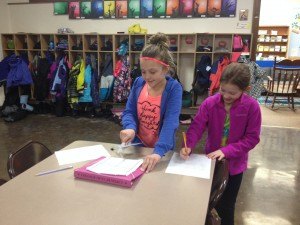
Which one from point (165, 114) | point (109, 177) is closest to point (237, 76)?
point (165, 114)

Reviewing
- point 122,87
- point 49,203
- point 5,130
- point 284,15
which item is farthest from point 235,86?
point 284,15

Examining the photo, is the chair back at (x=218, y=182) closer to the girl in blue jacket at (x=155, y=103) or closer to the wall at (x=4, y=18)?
the girl in blue jacket at (x=155, y=103)

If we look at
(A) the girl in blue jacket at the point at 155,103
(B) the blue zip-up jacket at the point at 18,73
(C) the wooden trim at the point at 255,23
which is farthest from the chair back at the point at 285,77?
(A) the girl in blue jacket at the point at 155,103

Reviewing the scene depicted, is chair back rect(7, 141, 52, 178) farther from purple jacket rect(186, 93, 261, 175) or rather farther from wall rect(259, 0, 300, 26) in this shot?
wall rect(259, 0, 300, 26)

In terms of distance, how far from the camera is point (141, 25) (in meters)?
5.14

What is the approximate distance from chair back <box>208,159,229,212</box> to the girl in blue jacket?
0.27m

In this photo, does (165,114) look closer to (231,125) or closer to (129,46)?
(231,125)

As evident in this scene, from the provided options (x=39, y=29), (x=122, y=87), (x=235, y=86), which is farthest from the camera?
(x=39, y=29)

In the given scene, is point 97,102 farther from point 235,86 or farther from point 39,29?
point 235,86

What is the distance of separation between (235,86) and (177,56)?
366cm

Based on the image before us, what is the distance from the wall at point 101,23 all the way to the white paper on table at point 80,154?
3.86m

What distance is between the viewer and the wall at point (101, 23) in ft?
15.8

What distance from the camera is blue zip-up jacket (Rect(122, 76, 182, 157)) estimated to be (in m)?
1.44

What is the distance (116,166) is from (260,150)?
2841mm
